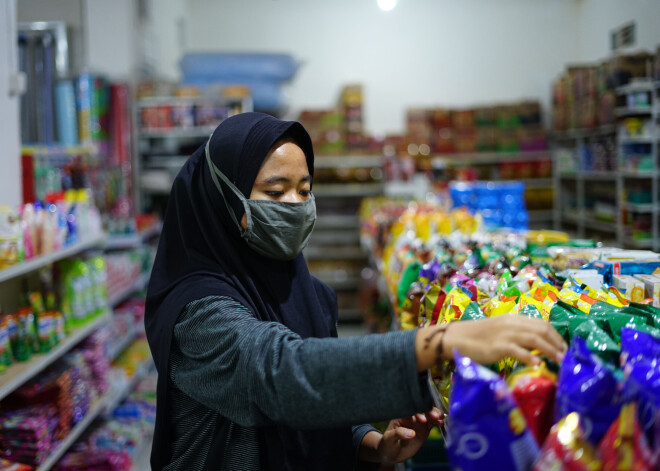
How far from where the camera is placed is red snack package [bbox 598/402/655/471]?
30.4 inches

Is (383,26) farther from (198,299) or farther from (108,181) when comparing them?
(198,299)

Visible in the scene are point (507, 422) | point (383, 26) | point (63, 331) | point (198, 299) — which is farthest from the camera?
point (383, 26)

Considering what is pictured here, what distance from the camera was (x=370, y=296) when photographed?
6.23 m

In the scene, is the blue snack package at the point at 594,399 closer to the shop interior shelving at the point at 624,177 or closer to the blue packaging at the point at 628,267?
the blue packaging at the point at 628,267

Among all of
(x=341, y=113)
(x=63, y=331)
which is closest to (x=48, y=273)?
(x=63, y=331)

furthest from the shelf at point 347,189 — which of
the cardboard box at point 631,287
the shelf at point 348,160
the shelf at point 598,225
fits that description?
the cardboard box at point 631,287

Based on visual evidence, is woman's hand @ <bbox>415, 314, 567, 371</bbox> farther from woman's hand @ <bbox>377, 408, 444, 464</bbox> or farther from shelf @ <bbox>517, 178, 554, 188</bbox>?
shelf @ <bbox>517, 178, 554, 188</bbox>

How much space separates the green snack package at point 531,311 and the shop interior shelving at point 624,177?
233 inches

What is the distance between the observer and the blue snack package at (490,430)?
84 cm

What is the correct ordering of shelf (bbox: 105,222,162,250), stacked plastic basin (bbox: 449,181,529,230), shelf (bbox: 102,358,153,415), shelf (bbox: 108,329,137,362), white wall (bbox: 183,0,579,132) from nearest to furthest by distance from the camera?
1. shelf (bbox: 102,358,153,415)
2. shelf (bbox: 108,329,137,362)
3. stacked plastic basin (bbox: 449,181,529,230)
4. shelf (bbox: 105,222,162,250)
5. white wall (bbox: 183,0,579,132)

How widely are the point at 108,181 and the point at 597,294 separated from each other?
14.7 ft

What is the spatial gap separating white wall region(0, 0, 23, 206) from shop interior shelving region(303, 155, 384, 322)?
517 centimetres

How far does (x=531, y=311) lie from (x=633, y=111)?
245 inches

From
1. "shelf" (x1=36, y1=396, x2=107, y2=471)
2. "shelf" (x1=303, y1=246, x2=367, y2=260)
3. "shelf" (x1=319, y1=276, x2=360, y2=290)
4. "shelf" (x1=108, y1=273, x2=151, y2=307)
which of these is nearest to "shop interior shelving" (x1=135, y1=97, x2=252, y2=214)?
"shelf" (x1=108, y1=273, x2=151, y2=307)
